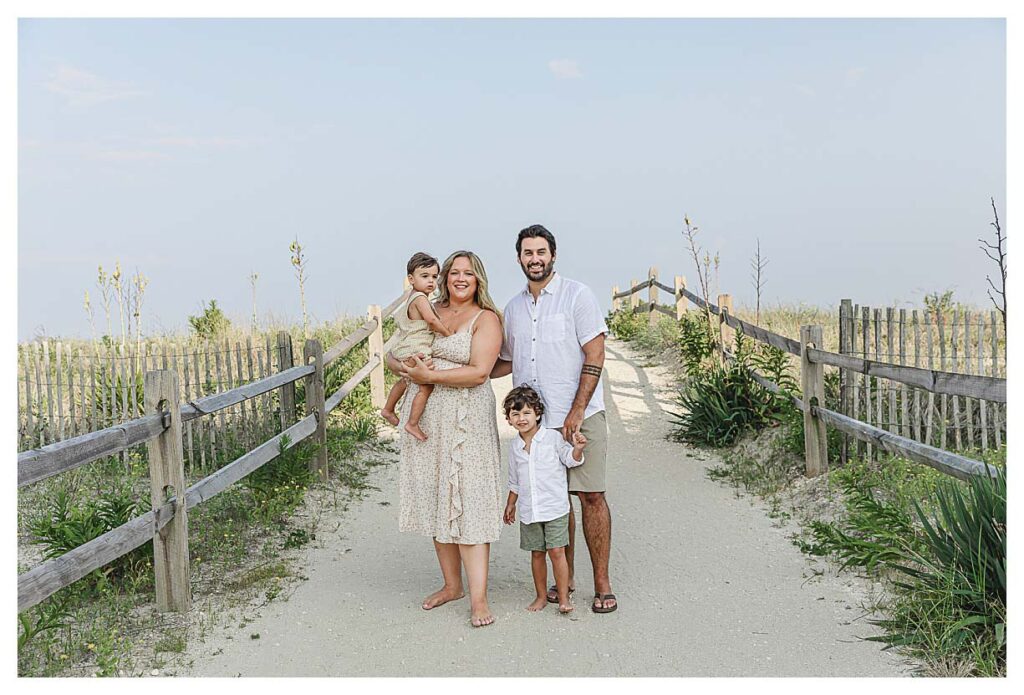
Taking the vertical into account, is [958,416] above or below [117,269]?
below

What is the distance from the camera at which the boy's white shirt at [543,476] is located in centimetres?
Result: 553

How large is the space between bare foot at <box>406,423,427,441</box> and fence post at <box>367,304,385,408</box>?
7111 millimetres

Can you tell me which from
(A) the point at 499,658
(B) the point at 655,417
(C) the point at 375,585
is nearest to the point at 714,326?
(B) the point at 655,417

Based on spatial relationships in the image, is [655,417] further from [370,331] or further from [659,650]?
[659,650]

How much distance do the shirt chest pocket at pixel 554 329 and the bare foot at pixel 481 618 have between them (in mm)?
1569

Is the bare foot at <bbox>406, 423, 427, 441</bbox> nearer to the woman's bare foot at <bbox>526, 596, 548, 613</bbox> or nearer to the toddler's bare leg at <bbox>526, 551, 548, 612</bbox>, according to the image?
the toddler's bare leg at <bbox>526, 551, 548, 612</bbox>

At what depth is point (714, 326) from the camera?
46.1 ft

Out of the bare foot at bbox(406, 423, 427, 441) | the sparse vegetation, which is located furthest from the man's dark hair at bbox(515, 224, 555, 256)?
the sparse vegetation

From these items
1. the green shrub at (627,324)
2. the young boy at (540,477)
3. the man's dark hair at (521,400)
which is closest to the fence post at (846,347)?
the young boy at (540,477)

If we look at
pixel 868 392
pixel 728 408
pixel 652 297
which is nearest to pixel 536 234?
pixel 868 392

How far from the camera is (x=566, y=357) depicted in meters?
5.61

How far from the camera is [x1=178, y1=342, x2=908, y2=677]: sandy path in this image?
5.03 meters

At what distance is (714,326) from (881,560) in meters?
8.28

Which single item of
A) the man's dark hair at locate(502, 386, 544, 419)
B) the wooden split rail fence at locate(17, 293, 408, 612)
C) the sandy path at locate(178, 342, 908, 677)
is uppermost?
the man's dark hair at locate(502, 386, 544, 419)
